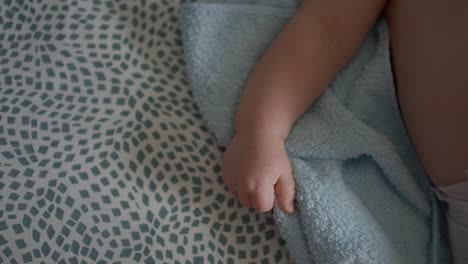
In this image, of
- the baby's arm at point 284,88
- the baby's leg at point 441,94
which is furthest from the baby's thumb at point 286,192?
the baby's leg at point 441,94

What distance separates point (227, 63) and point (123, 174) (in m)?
0.23

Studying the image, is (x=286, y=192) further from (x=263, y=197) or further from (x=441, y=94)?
(x=441, y=94)

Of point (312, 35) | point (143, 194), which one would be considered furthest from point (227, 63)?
point (143, 194)

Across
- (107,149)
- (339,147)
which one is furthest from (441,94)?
(107,149)

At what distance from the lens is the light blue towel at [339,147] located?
65cm

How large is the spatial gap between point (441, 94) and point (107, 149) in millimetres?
448

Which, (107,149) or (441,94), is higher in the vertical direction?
(441,94)

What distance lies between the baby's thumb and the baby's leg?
0.18 metres

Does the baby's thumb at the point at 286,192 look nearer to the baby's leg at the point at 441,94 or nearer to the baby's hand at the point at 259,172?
the baby's hand at the point at 259,172

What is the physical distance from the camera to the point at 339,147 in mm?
699

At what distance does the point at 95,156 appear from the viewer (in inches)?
27.7

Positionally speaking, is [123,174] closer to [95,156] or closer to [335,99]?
A: [95,156]

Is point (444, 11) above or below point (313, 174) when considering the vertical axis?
above

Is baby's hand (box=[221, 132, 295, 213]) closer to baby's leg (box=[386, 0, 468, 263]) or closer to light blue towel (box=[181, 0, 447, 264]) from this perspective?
light blue towel (box=[181, 0, 447, 264])
